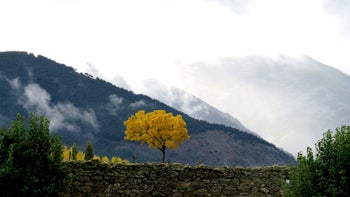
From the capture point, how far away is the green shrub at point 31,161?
55.4ft

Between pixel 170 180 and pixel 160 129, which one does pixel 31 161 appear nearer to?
pixel 170 180

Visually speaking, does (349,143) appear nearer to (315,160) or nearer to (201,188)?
(315,160)

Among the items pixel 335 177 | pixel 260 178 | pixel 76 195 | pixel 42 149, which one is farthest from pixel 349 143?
pixel 76 195

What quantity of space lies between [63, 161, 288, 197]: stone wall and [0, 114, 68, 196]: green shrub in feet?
16.5

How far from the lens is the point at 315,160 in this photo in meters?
17.3

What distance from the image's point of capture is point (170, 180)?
24078 mm

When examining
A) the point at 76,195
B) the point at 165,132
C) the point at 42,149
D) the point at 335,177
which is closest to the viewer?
the point at 335,177

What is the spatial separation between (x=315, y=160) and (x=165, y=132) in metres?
48.7

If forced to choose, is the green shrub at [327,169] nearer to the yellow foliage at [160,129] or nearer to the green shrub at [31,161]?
the green shrub at [31,161]

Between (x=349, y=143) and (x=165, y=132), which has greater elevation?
(x=165, y=132)

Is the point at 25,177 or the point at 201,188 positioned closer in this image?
the point at 25,177

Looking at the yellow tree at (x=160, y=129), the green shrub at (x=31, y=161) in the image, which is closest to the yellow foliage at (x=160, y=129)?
the yellow tree at (x=160, y=129)

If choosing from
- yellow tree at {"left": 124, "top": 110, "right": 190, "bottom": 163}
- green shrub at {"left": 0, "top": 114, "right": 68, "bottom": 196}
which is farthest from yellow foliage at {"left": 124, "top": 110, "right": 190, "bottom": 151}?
green shrub at {"left": 0, "top": 114, "right": 68, "bottom": 196}

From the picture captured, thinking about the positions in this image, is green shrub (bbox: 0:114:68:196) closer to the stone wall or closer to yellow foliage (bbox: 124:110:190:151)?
the stone wall
